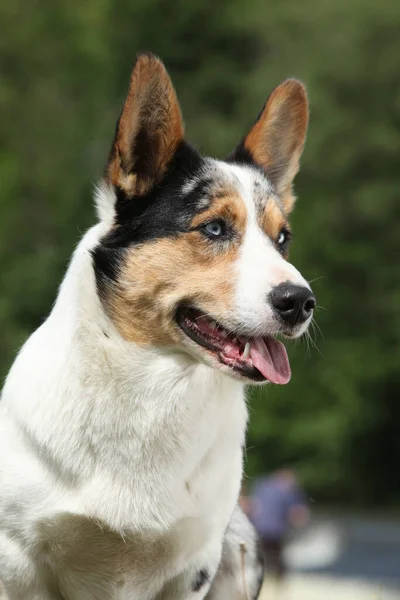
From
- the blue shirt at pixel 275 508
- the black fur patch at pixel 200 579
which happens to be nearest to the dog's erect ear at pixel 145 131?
the black fur patch at pixel 200 579

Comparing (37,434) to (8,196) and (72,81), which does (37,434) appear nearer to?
(8,196)

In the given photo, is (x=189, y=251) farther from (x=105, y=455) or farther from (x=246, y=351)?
(x=105, y=455)

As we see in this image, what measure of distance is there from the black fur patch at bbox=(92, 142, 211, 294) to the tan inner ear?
2.01ft

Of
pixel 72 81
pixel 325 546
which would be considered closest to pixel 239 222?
pixel 325 546

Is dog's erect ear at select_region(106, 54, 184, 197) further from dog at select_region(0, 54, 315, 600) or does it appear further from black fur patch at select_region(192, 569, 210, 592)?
black fur patch at select_region(192, 569, 210, 592)

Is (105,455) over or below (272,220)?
below

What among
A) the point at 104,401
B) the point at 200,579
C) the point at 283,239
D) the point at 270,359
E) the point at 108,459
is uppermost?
the point at 283,239

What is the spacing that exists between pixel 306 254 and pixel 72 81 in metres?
9.47

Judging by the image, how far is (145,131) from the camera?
17.0 ft

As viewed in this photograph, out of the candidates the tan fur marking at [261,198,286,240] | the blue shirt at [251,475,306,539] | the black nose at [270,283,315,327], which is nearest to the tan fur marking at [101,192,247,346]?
the tan fur marking at [261,198,286,240]

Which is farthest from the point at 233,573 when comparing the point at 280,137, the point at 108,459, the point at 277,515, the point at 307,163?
the point at 307,163

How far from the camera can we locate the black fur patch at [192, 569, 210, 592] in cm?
522

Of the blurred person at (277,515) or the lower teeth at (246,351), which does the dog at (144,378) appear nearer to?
the lower teeth at (246,351)

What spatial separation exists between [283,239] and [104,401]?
1.06 metres
